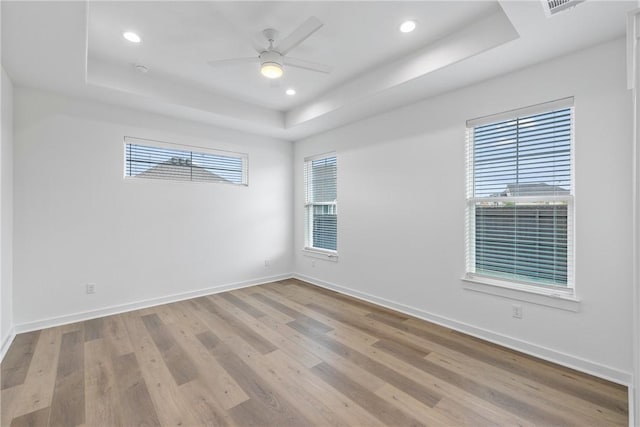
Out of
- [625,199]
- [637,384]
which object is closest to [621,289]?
[625,199]

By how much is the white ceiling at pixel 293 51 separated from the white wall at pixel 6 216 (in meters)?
0.30

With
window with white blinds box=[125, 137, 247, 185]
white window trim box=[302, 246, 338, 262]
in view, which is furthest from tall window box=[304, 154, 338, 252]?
window with white blinds box=[125, 137, 247, 185]

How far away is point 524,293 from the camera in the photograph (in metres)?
2.55

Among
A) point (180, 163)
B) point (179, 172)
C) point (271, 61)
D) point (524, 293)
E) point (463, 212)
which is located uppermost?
point (271, 61)

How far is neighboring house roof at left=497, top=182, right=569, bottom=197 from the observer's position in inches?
96.0

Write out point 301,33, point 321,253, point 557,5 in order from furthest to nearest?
point 321,253
point 301,33
point 557,5

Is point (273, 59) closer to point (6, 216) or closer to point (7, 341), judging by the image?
point (6, 216)

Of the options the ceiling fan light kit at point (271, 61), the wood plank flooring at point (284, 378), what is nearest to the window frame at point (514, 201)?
the wood plank flooring at point (284, 378)

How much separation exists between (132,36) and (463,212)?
3.61 m

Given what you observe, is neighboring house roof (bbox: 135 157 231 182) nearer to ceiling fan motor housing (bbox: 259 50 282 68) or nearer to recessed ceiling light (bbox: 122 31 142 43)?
recessed ceiling light (bbox: 122 31 142 43)

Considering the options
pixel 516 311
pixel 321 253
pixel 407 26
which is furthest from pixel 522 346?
pixel 407 26

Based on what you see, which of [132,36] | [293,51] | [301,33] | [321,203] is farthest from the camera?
[321,203]

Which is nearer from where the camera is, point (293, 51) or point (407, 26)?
point (407, 26)

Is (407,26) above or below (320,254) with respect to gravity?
above
